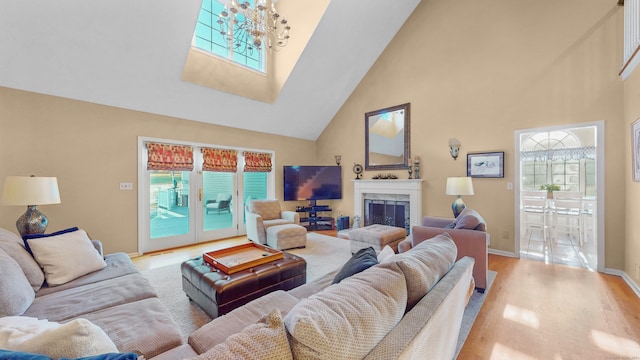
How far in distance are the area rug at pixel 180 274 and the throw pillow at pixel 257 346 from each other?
67.4 inches

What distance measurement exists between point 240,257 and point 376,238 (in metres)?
2.00

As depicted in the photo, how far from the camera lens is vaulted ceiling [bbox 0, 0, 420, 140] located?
2.86 metres

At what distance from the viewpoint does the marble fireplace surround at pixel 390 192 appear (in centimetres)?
491

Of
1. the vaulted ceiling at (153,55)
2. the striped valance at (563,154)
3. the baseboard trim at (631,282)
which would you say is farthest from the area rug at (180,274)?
the striped valance at (563,154)

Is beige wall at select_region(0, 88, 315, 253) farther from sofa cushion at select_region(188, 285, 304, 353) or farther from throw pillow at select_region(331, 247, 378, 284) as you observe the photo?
throw pillow at select_region(331, 247, 378, 284)

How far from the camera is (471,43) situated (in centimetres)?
439

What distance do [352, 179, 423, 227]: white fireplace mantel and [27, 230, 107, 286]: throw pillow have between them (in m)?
4.57

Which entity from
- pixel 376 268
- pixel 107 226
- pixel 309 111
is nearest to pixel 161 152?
pixel 107 226

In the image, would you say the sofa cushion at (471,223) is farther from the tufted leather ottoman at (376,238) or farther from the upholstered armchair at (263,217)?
the upholstered armchair at (263,217)

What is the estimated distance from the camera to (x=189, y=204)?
4793 millimetres

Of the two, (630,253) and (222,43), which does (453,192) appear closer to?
(630,253)

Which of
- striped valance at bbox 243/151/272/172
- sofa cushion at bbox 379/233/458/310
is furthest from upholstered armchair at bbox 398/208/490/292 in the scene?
striped valance at bbox 243/151/272/172

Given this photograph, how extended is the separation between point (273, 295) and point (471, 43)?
5124mm

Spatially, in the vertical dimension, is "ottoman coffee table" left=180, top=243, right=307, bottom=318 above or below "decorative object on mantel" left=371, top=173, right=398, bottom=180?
below
